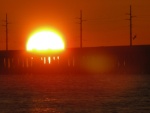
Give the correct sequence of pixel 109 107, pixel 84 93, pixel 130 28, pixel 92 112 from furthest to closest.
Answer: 1. pixel 130 28
2. pixel 84 93
3. pixel 109 107
4. pixel 92 112

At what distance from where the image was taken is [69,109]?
66188 millimetres

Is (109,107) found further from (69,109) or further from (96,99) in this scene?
(96,99)

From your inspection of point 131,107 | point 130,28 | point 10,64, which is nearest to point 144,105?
point 131,107

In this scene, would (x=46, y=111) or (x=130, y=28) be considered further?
(x=130, y=28)

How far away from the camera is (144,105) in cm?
7062

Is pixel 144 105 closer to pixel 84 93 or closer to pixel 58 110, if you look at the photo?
pixel 58 110

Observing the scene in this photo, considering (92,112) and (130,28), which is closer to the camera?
(92,112)

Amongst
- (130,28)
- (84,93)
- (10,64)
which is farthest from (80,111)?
(10,64)

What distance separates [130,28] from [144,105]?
64.4 meters

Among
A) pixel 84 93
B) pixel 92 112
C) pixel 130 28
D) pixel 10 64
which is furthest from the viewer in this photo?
pixel 10 64

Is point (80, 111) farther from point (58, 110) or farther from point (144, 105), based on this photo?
point (144, 105)

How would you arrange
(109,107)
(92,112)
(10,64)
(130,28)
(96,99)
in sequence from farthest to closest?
(10,64) < (130,28) < (96,99) < (109,107) < (92,112)

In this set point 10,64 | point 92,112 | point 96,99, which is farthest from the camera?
point 10,64

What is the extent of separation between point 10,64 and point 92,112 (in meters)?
128
